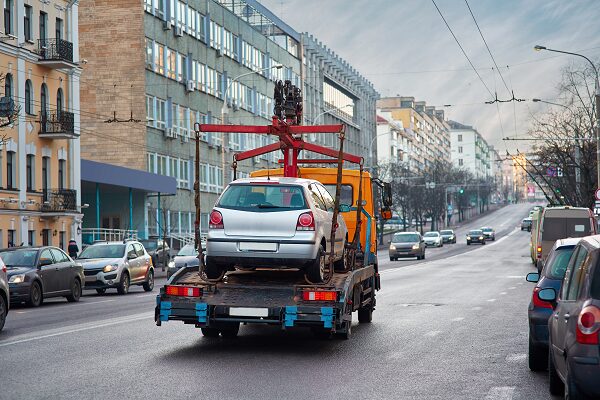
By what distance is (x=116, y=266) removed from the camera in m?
33.9

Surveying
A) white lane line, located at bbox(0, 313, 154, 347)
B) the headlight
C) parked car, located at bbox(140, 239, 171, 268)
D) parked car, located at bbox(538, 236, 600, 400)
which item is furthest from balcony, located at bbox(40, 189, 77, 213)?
parked car, located at bbox(538, 236, 600, 400)

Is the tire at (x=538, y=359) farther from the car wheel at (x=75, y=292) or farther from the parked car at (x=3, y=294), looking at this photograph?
the car wheel at (x=75, y=292)

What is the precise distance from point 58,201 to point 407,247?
23.8m

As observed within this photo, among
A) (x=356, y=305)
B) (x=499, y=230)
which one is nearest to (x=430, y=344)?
(x=356, y=305)

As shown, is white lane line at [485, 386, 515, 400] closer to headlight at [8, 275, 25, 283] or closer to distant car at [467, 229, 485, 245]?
headlight at [8, 275, 25, 283]

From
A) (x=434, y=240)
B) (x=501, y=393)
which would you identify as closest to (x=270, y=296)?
(x=501, y=393)

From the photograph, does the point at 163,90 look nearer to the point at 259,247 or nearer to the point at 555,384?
the point at 259,247

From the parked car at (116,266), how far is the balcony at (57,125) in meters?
16.1

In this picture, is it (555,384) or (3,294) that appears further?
(3,294)

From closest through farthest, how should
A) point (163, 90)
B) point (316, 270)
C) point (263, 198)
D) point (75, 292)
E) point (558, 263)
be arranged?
point (558, 263) → point (316, 270) → point (263, 198) → point (75, 292) → point (163, 90)

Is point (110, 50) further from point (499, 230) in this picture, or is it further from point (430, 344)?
point (499, 230)

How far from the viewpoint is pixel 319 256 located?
594 inches

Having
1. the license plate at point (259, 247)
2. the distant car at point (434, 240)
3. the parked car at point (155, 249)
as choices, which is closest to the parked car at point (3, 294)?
the license plate at point (259, 247)

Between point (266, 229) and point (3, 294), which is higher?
point (266, 229)
